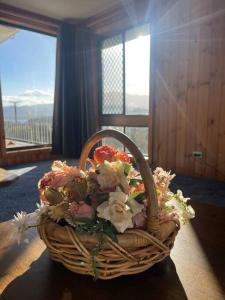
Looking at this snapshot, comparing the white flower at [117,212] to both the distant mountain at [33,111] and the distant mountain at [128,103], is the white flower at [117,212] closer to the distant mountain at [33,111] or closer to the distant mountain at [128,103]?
the distant mountain at [128,103]

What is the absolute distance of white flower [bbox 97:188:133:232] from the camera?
48 centimetres

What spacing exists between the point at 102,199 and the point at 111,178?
0.05m

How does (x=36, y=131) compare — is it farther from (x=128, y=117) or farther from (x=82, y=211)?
(x=82, y=211)

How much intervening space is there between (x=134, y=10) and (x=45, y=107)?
1.99 meters

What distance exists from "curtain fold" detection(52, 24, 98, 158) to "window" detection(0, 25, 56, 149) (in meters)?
0.24

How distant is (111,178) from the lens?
0.52m

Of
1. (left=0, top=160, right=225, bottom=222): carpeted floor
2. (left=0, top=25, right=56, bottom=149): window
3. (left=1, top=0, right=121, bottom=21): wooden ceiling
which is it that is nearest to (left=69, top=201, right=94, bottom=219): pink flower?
(left=0, top=160, right=225, bottom=222): carpeted floor

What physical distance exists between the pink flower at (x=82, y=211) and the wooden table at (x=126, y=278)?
139 millimetres

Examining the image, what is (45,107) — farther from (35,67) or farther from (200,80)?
(200,80)

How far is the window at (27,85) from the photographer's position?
140 inches

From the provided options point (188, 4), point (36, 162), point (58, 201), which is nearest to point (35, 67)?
point (36, 162)

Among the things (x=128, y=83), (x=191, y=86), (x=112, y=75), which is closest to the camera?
(x=191, y=86)

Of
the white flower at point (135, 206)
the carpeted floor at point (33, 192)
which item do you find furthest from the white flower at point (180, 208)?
the carpeted floor at point (33, 192)

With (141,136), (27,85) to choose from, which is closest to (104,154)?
(141,136)
